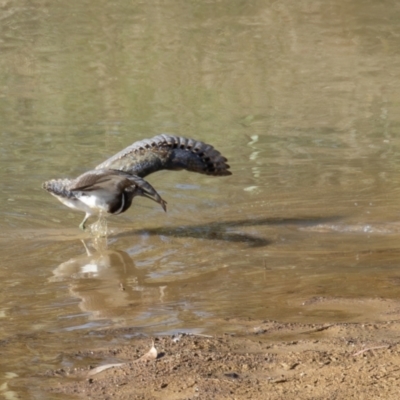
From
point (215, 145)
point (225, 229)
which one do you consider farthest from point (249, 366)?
point (215, 145)

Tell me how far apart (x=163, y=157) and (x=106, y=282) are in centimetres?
148

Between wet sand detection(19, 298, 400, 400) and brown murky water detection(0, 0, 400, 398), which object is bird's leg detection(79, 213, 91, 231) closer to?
brown murky water detection(0, 0, 400, 398)

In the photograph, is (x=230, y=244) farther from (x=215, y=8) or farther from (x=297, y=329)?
(x=215, y=8)

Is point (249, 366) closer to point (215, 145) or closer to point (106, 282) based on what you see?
point (106, 282)

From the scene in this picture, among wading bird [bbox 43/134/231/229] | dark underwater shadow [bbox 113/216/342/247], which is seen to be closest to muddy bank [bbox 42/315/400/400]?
wading bird [bbox 43/134/231/229]

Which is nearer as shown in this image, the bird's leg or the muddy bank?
the muddy bank

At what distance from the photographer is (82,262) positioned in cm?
707

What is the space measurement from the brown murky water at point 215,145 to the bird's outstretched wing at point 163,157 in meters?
0.49

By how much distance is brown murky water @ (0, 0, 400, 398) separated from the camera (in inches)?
240

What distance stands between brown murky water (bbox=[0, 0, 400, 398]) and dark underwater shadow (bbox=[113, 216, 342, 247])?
0.02 metres

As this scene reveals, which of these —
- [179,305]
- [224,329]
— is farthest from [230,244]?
[224,329]

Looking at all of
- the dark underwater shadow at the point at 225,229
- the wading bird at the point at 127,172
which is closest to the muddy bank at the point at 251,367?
the wading bird at the point at 127,172

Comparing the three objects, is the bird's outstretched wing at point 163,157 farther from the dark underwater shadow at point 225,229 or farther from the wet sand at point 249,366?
the wet sand at point 249,366

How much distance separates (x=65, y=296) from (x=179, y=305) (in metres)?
0.79
